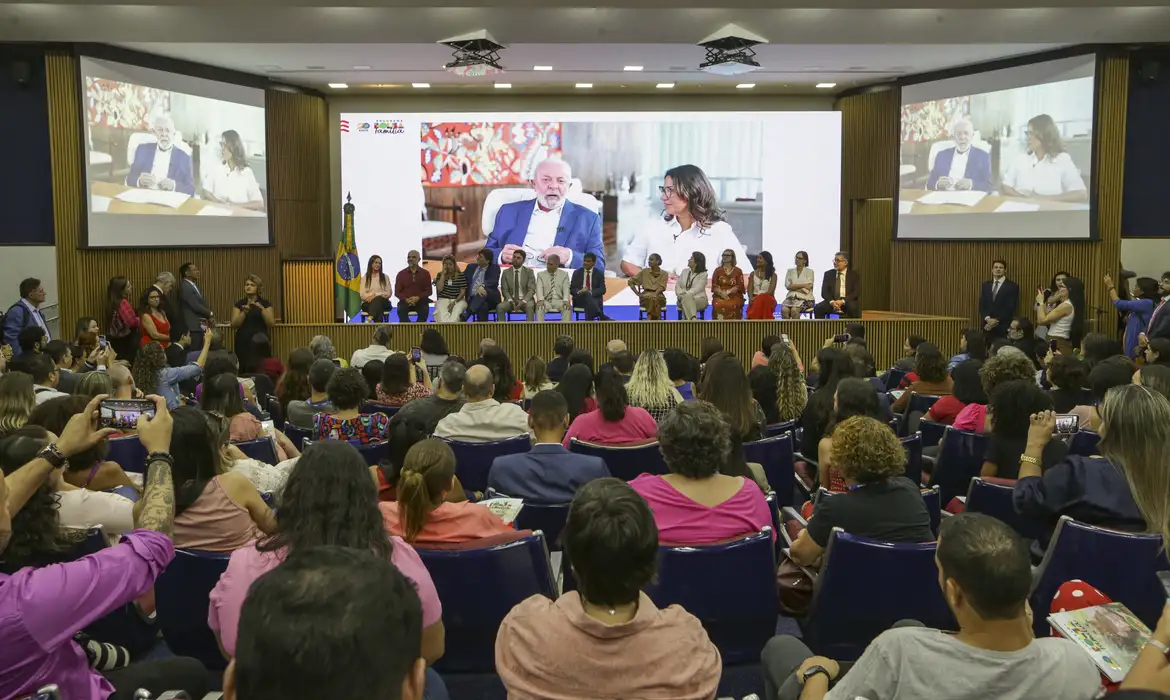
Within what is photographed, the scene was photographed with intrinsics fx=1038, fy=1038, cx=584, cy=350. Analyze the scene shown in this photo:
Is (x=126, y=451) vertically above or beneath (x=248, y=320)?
beneath

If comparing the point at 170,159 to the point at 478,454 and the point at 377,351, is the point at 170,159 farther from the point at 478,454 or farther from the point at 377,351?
the point at 478,454

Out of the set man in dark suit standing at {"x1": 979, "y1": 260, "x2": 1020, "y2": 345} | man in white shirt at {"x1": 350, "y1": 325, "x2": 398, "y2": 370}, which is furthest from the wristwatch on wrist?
man in dark suit standing at {"x1": 979, "y1": 260, "x2": 1020, "y2": 345}

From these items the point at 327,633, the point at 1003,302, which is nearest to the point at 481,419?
the point at 327,633

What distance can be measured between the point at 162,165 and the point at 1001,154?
944 centimetres

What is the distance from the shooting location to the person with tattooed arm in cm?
194

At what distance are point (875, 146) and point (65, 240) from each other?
990cm

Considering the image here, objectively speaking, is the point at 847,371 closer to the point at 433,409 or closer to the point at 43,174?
the point at 433,409

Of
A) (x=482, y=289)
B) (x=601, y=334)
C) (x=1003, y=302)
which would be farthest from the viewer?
(x=482, y=289)

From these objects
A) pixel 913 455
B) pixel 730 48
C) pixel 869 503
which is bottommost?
pixel 913 455

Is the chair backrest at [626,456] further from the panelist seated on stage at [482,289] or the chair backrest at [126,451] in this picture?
the panelist seated on stage at [482,289]

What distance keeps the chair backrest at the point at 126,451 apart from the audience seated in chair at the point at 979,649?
144 inches

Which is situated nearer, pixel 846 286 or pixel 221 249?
pixel 221 249

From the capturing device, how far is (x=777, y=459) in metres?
4.83

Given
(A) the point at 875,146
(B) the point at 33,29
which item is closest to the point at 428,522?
(B) the point at 33,29
